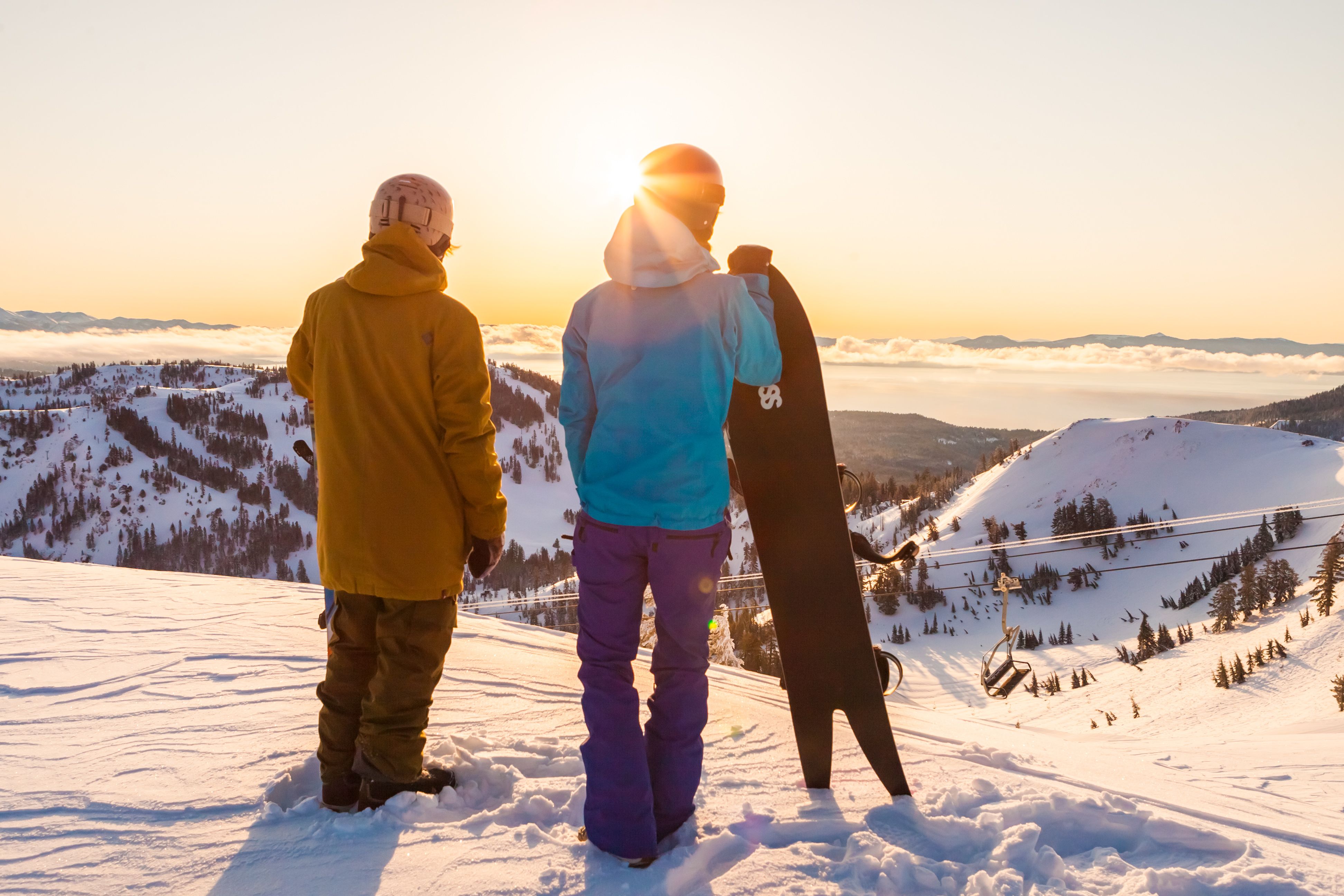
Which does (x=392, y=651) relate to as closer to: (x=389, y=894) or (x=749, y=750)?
(x=389, y=894)

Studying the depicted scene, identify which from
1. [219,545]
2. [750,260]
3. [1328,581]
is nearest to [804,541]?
[750,260]

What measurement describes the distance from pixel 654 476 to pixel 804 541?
1.20 metres

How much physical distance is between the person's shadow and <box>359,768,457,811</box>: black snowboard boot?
9 cm

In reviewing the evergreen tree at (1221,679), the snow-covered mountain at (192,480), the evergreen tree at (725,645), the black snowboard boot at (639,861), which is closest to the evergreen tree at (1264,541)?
the evergreen tree at (1221,679)

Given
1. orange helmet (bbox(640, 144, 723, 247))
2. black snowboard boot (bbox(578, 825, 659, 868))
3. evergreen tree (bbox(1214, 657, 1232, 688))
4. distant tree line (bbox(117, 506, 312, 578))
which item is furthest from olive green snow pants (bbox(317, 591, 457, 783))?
distant tree line (bbox(117, 506, 312, 578))

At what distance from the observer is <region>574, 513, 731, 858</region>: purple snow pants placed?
7.59ft

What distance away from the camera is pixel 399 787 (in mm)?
2654

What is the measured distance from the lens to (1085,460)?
51531mm

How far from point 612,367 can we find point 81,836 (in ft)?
8.34

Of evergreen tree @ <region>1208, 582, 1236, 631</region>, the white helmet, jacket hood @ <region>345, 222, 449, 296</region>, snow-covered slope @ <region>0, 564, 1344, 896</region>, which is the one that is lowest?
evergreen tree @ <region>1208, 582, 1236, 631</region>

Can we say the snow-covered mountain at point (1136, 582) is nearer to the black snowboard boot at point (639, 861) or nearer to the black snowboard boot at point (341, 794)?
the black snowboard boot at point (639, 861)

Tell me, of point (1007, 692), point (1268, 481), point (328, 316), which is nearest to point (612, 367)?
point (328, 316)

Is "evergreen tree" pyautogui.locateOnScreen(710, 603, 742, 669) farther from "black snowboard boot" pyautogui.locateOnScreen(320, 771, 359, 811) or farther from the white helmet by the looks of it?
the white helmet

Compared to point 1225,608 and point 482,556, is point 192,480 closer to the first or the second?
point 1225,608
